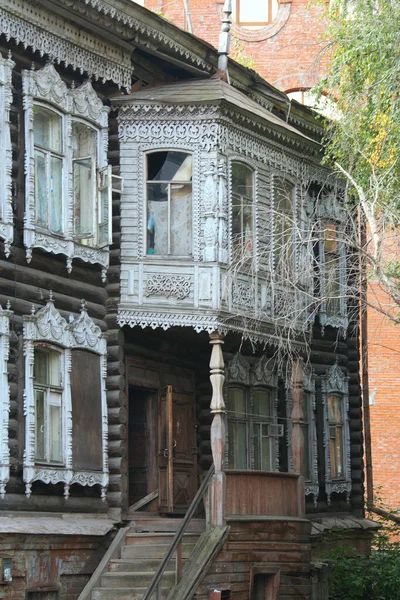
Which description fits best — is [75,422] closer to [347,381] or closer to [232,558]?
[232,558]

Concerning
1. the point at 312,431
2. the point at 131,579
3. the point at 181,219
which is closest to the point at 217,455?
the point at 131,579

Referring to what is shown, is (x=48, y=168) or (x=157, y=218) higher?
(x=48, y=168)

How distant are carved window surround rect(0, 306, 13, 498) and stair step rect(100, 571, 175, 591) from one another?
7.86 ft

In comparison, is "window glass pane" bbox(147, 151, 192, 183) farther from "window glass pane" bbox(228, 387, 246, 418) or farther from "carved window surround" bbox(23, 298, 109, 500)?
"window glass pane" bbox(228, 387, 246, 418)

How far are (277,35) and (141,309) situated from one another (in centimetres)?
2191

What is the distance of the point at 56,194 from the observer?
801 inches

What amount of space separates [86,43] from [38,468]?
6.77 meters

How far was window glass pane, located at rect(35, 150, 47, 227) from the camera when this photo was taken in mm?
19922

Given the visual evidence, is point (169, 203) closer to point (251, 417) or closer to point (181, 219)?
point (181, 219)

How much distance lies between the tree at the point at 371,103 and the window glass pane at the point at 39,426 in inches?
211

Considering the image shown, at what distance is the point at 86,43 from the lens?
21.0 m

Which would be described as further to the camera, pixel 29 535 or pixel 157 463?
pixel 157 463

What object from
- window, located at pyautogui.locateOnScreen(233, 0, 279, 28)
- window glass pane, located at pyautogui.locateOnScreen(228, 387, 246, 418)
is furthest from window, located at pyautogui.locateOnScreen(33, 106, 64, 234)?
window, located at pyautogui.locateOnScreen(233, 0, 279, 28)

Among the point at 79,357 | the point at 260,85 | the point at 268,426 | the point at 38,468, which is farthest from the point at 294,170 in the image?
the point at 38,468
